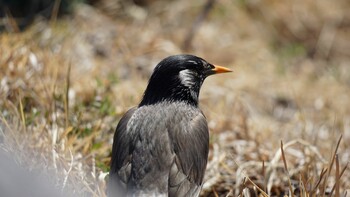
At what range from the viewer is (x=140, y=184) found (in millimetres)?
3730

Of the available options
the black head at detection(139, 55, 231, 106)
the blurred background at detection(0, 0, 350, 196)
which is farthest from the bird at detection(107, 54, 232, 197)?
the blurred background at detection(0, 0, 350, 196)

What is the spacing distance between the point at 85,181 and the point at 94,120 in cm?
102

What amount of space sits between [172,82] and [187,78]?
12 cm

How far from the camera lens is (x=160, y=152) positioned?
387cm

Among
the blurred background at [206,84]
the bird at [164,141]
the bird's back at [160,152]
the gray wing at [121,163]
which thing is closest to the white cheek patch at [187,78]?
the bird at [164,141]

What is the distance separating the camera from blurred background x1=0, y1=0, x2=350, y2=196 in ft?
15.0

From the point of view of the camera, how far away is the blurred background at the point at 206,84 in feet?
15.0

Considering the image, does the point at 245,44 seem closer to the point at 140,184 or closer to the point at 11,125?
A: the point at 11,125

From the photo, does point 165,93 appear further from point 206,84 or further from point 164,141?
point 206,84

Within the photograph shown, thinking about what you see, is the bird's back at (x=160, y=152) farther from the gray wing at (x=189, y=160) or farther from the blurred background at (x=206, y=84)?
the blurred background at (x=206, y=84)

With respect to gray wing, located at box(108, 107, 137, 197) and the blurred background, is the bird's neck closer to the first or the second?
gray wing, located at box(108, 107, 137, 197)

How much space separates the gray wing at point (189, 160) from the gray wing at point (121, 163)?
0.82ft

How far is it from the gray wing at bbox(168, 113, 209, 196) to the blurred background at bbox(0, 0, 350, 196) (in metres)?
0.30

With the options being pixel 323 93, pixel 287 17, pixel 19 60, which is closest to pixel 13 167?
pixel 19 60
